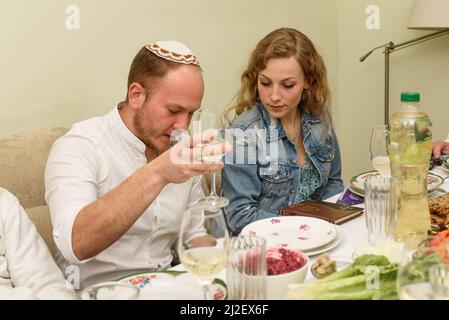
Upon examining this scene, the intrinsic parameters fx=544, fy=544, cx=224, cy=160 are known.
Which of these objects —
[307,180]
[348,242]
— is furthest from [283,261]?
[307,180]

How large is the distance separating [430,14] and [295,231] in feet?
6.30

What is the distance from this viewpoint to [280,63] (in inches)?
77.7

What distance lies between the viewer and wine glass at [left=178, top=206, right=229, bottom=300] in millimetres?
858

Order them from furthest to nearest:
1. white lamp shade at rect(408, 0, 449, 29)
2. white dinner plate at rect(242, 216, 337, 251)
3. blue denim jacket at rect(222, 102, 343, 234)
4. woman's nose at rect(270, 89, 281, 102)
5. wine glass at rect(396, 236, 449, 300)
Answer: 1. white lamp shade at rect(408, 0, 449, 29)
2. woman's nose at rect(270, 89, 281, 102)
3. blue denim jacket at rect(222, 102, 343, 234)
4. white dinner plate at rect(242, 216, 337, 251)
5. wine glass at rect(396, 236, 449, 300)

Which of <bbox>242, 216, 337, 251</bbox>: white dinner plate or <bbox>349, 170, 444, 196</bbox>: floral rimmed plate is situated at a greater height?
<bbox>349, 170, 444, 196</bbox>: floral rimmed plate

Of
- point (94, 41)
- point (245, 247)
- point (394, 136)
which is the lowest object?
point (245, 247)

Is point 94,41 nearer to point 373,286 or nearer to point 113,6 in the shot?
point 113,6

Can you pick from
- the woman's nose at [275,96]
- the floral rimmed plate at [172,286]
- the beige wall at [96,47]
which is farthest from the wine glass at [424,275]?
the beige wall at [96,47]

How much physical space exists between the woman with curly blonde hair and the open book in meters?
0.32

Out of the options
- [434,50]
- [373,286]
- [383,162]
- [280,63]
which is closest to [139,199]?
[373,286]

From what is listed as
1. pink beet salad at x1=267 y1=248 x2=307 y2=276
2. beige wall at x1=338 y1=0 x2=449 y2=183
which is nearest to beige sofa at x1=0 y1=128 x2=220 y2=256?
pink beet salad at x1=267 y1=248 x2=307 y2=276

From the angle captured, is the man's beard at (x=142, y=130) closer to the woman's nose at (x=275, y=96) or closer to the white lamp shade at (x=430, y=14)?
the woman's nose at (x=275, y=96)

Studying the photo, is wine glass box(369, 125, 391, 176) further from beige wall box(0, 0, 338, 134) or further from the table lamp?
the table lamp
